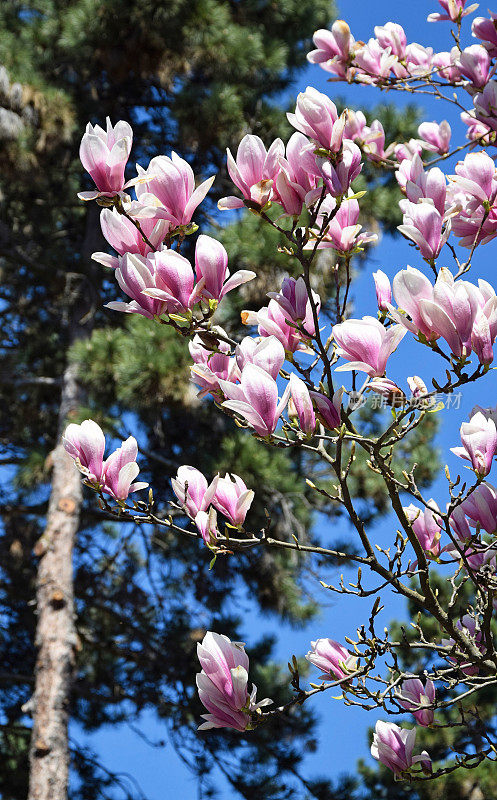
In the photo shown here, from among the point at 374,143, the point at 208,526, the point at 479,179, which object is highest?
the point at 374,143

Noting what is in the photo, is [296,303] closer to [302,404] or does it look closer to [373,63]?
[302,404]

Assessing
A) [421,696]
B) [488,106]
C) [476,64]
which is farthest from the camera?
[476,64]

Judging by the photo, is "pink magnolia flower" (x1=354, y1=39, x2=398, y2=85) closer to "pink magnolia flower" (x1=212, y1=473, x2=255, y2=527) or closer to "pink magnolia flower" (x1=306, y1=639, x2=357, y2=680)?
"pink magnolia flower" (x1=212, y1=473, x2=255, y2=527)

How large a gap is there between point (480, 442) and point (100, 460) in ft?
2.01

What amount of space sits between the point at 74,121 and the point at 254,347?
17.3 feet

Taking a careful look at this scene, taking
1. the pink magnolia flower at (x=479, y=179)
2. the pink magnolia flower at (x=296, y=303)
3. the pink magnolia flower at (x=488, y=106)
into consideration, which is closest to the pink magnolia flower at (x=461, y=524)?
the pink magnolia flower at (x=296, y=303)

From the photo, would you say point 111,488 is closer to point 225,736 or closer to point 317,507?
point 225,736

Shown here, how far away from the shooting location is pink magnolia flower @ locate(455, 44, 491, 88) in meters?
1.93

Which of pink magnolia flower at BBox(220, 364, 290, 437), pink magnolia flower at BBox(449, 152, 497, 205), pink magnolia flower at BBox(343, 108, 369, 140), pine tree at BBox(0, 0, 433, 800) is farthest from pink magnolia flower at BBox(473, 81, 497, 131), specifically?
pine tree at BBox(0, 0, 433, 800)

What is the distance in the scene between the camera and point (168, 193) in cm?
116

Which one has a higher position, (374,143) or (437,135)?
(437,135)

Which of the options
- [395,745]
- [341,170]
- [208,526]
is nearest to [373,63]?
[341,170]

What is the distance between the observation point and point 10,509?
20.5 feet

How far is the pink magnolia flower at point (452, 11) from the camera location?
225 centimetres
